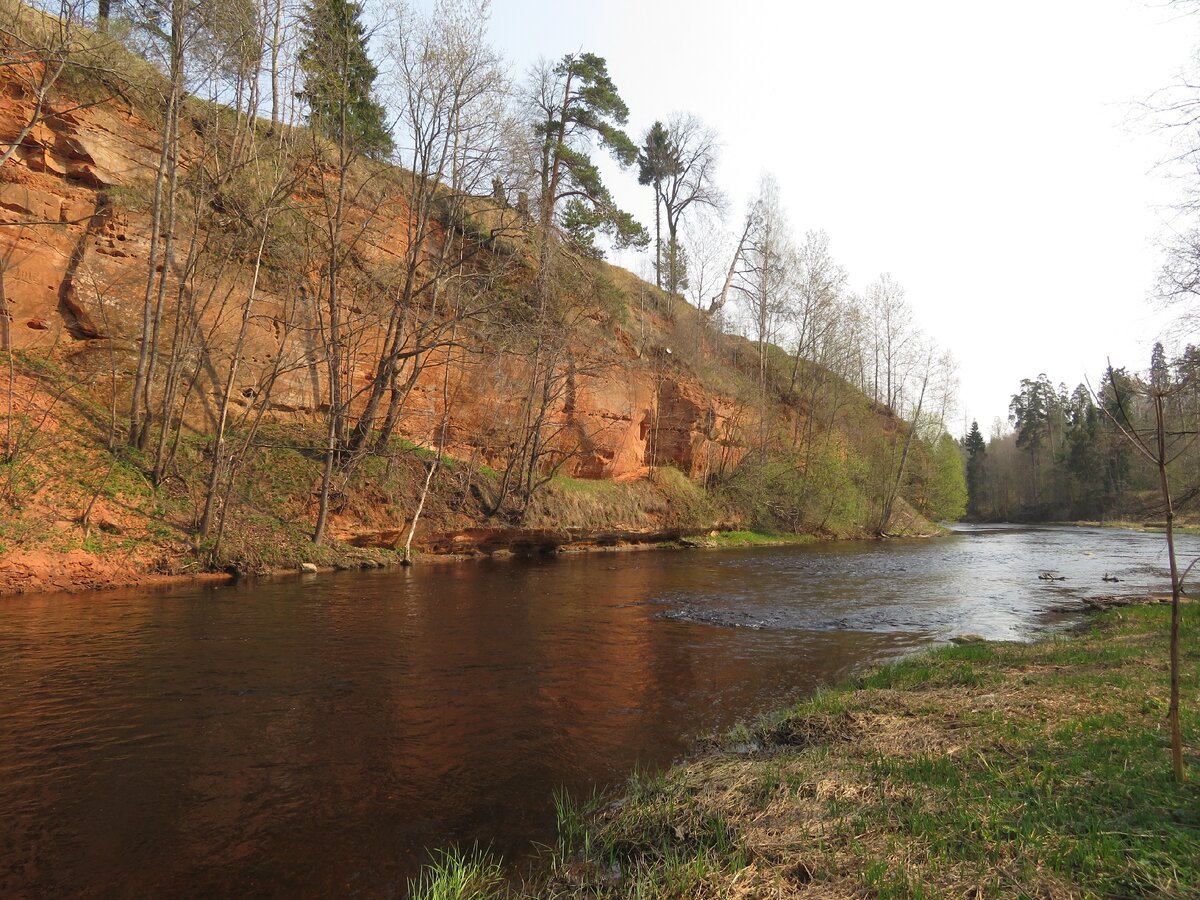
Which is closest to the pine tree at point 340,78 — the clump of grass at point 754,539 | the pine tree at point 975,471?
the clump of grass at point 754,539

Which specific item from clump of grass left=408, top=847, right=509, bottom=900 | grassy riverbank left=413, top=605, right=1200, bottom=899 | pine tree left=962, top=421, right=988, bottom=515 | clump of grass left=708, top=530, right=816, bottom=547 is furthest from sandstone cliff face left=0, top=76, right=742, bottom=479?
pine tree left=962, top=421, right=988, bottom=515

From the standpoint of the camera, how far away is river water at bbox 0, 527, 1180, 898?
393cm

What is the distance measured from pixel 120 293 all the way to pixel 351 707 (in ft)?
51.7

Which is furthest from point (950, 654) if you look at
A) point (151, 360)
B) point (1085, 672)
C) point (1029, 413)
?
point (1029, 413)

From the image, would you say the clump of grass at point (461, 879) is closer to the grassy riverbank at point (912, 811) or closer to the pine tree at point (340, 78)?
the grassy riverbank at point (912, 811)

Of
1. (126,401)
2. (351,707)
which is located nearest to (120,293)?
(126,401)

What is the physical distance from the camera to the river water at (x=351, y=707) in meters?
3.93

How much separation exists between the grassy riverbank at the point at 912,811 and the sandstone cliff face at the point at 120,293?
13.8 metres

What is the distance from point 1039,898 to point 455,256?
27.7m

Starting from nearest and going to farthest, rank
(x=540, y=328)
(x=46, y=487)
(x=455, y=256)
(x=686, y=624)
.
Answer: (x=686, y=624)
(x=46, y=487)
(x=540, y=328)
(x=455, y=256)

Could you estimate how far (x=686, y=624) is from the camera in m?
11.4

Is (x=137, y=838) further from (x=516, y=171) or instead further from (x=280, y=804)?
(x=516, y=171)

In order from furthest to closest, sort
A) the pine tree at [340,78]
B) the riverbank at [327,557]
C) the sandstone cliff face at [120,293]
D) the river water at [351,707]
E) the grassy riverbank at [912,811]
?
the pine tree at [340,78] → the sandstone cliff face at [120,293] → the riverbank at [327,557] → the river water at [351,707] → the grassy riverbank at [912,811]

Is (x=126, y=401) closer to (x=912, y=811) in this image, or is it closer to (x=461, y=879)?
(x=461, y=879)
